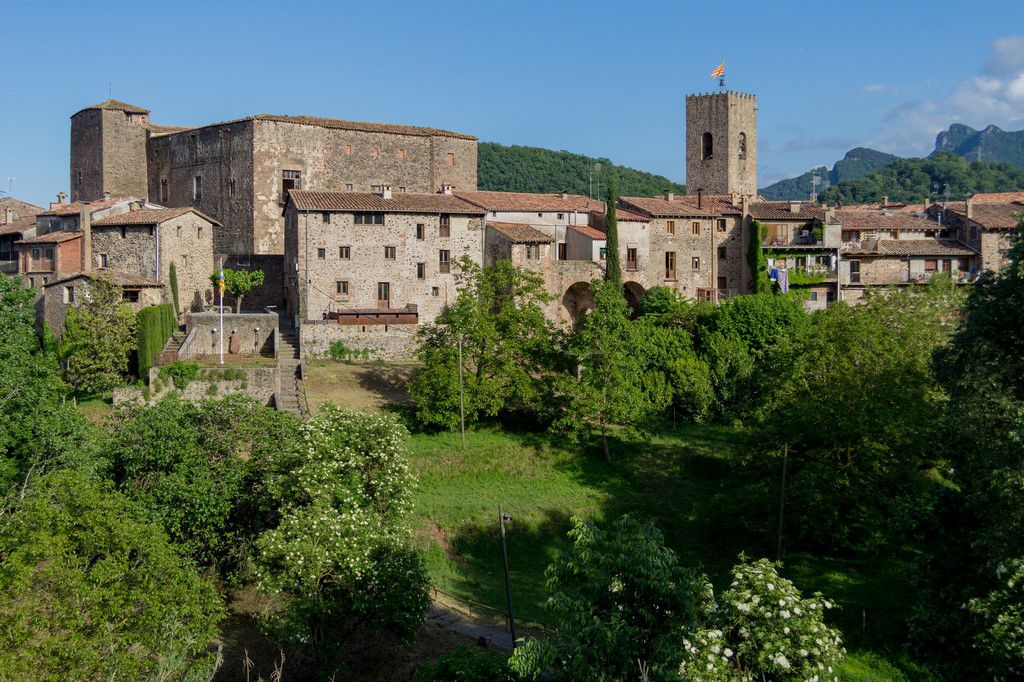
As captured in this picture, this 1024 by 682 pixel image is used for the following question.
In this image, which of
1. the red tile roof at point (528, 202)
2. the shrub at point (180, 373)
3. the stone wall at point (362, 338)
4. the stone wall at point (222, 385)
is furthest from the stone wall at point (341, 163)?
the stone wall at point (222, 385)

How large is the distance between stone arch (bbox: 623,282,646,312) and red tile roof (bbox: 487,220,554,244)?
20.5ft

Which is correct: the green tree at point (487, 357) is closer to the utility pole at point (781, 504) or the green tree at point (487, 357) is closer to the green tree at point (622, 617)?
the utility pole at point (781, 504)

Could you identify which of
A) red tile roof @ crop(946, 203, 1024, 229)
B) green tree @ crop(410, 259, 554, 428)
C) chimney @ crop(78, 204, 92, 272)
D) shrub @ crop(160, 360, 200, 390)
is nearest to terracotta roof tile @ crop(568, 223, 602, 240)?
green tree @ crop(410, 259, 554, 428)

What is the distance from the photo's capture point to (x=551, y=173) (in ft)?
341

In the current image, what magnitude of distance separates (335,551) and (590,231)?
3767 centimetres

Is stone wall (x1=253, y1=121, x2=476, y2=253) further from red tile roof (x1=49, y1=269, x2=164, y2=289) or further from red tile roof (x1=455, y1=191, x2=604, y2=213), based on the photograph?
red tile roof (x1=49, y1=269, x2=164, y2=289)

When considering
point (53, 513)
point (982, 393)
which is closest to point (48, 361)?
point (53, 513)

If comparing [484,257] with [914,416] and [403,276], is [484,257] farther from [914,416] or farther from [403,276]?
[914,416]

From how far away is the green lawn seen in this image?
89.7 ft

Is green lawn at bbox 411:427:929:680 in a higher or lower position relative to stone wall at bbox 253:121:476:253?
lower

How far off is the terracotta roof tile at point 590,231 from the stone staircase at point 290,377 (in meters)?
18.5

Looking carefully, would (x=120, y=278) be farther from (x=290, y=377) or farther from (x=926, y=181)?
(x=926, y=181)

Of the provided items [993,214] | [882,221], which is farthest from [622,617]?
[993,214]

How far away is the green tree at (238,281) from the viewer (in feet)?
171
